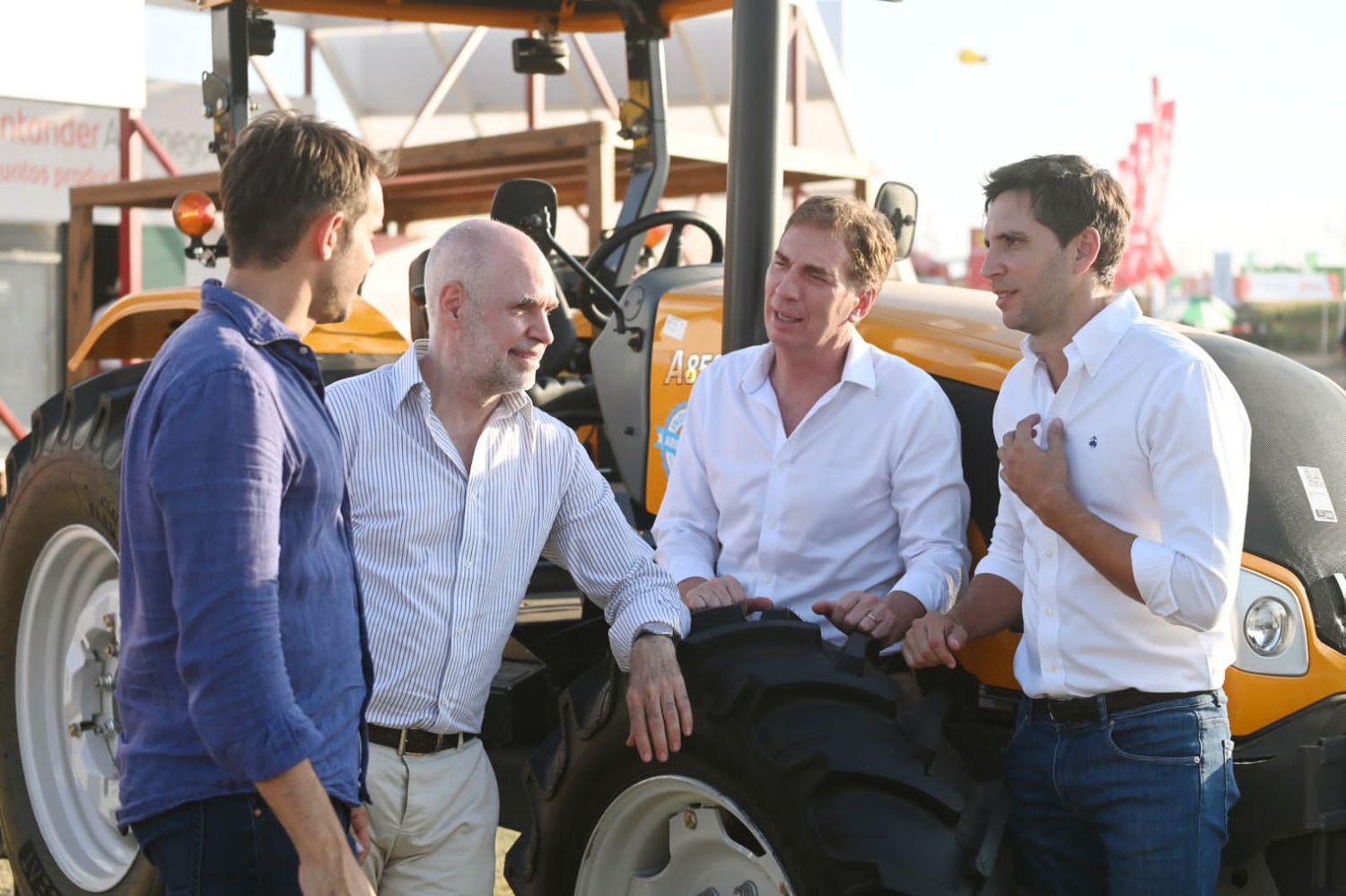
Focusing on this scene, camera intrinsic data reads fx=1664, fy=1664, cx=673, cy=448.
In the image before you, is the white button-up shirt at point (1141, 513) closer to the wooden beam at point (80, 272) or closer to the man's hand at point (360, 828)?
the man's hand at point (360, 828)

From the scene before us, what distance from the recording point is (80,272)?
9062mm

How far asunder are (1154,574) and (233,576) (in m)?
1.24

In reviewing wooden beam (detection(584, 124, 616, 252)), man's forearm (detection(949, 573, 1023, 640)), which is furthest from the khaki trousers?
wooden beam (detection(584, 124, 616, 252))

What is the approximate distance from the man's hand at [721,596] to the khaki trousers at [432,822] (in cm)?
45

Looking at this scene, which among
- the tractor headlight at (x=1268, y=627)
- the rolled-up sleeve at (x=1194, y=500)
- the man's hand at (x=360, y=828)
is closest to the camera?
the man's hand at (x=360, y=828)

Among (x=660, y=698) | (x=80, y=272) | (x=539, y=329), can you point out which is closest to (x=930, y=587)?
(x=660, y=698)

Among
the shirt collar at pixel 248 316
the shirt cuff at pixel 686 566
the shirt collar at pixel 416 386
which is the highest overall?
the shirt collar at pixel 248 316

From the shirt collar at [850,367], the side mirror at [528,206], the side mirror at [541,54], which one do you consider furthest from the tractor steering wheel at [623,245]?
the shirt collar at [850,367]

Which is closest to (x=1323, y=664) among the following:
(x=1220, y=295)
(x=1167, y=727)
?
(x=1167, y=727)

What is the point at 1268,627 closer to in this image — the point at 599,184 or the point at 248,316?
the point at 248,316

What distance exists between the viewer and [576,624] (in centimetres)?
349

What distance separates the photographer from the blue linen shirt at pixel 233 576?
5.72 ft

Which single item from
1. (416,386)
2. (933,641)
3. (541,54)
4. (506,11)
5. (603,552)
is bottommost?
(933,641)

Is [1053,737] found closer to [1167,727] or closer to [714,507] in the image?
[1167,727]
